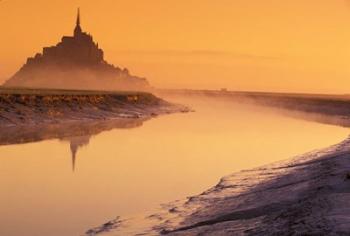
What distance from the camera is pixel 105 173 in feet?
69.9

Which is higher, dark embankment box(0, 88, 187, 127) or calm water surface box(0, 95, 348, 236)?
dark embankment box(0, 88, 187, 127)

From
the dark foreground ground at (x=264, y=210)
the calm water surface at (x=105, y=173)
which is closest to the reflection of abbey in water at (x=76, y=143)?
the calm water surface at (x=105, y=173)

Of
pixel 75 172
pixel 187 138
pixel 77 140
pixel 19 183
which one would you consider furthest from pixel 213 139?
→ pixel 19 183

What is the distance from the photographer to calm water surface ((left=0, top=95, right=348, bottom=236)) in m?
14.3

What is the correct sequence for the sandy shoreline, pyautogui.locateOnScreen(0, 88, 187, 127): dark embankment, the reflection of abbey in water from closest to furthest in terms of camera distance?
the sandy shoreline
the reflection of abbey in water
pyautogui.locateOnScreen(0, 88, 187, 127): dark embankment

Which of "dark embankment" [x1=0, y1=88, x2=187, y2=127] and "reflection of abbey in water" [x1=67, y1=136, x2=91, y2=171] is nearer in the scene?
"reflection of abbey in water" [x1=67, y1=136, x2=91, y2=171]

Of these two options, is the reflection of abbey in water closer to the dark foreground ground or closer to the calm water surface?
the calm water surface

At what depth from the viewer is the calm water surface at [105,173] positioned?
14336 mm

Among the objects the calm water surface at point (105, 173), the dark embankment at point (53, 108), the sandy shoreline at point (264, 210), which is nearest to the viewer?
the sandy shoreline at point (264, 210)

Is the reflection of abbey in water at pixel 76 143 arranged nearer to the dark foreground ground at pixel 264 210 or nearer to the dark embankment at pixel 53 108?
the dark embankment at pixel 53 108

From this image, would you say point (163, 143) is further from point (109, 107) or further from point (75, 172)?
point (109, 107)

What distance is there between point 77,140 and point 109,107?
122 ft

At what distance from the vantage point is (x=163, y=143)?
34.7 metres

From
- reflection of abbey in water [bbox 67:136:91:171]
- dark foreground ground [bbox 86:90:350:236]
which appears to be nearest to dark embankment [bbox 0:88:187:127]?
reflection of abbey in water [bbox 67:136:91:171]
